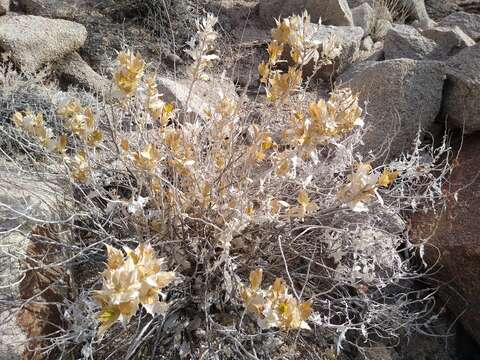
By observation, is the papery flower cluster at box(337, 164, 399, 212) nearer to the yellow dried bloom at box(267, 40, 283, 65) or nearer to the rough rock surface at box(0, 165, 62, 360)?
the yellow dried bloom at box(267, 40, 283, 65)

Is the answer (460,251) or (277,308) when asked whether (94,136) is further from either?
(460,251)

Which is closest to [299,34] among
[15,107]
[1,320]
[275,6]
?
[1,320]

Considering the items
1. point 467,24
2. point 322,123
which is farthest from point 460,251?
point 467,24

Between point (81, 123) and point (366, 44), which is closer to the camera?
point (81, 123)

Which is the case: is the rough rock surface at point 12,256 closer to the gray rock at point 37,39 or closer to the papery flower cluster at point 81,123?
the papery flower cluster at point 81,123

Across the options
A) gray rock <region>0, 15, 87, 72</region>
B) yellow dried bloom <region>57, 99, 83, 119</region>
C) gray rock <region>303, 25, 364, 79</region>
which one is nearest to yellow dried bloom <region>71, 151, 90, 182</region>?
yellow dried bloom <region>57, 99, 83, 119</region>

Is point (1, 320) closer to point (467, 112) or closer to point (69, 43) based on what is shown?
point (467, 112)
